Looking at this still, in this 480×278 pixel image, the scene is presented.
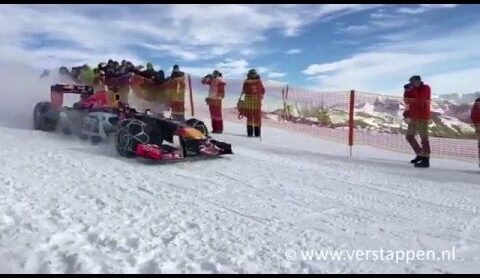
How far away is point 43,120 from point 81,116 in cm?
156

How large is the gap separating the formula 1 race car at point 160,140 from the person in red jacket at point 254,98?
4.46 metres

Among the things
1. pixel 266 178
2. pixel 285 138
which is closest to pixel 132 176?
pixel 266 178

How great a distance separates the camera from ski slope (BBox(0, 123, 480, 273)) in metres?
4.01

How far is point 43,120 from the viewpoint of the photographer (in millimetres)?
11695

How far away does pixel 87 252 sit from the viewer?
13.4 ft

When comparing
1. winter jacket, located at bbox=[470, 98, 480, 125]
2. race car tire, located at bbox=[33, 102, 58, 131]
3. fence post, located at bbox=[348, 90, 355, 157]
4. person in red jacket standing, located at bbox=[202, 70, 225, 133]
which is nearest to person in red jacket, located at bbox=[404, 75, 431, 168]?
winter jacket, located at bbox=[470, 98, 480, 125]

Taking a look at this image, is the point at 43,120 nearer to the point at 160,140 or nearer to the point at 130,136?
the point at 160,140

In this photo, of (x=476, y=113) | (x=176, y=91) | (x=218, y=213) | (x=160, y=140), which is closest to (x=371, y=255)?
(x=218, y=213)

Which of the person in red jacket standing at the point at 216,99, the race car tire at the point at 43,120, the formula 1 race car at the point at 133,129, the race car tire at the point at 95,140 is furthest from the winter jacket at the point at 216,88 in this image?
the race car tire at the point at 95,140

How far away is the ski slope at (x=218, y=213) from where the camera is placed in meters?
4.01

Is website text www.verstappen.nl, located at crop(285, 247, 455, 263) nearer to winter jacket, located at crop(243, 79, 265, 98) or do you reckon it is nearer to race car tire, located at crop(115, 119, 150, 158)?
race car tire, located at crop(115, 119, 150, 158)

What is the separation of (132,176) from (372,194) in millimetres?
3628

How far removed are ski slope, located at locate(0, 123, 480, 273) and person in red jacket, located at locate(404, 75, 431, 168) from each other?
2.47 feet

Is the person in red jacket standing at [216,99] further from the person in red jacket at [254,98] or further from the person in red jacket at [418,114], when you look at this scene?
the person in red jacket at [418,114]
